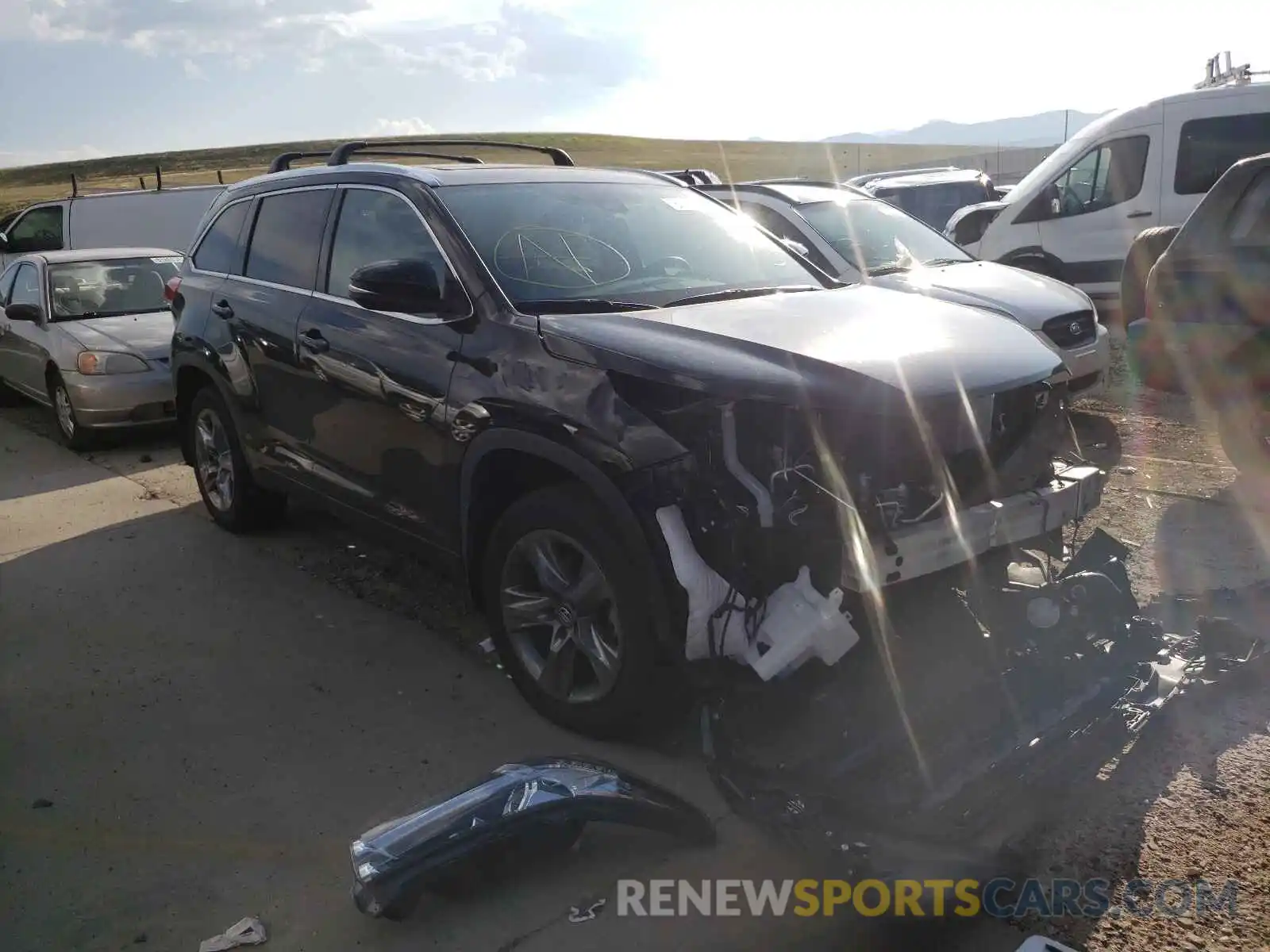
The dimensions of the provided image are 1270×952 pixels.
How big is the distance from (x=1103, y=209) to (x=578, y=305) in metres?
8.00

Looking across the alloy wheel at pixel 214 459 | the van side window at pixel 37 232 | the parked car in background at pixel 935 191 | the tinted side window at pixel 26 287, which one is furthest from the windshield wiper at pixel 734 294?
the parked car in background at pixel 935 191

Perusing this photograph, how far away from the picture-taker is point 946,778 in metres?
2.86

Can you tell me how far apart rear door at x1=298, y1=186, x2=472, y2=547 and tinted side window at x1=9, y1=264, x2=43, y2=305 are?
6.05 m

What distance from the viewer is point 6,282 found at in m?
10.3

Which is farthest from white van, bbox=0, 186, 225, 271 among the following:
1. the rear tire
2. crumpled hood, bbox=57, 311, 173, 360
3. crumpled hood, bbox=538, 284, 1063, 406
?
crumpled hood, bbox=538, 284, 1063, 406

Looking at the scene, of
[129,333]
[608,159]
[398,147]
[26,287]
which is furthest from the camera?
[608,159]

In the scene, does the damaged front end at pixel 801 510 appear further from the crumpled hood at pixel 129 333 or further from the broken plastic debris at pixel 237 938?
the crumpled hood at pixel 129 333

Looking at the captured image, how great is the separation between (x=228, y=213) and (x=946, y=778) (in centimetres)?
486

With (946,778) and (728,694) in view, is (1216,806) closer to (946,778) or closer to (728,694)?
(946,778)

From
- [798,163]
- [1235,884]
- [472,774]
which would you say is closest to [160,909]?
[472,774]

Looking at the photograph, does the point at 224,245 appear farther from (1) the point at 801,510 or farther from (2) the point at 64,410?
(1) the point at 801,510

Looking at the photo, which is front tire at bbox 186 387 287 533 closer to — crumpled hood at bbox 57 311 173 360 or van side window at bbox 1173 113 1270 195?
crumpled hood at bbox 57 311 173 360

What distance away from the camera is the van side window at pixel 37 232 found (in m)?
13.8

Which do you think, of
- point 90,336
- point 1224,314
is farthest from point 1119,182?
point 90,336
